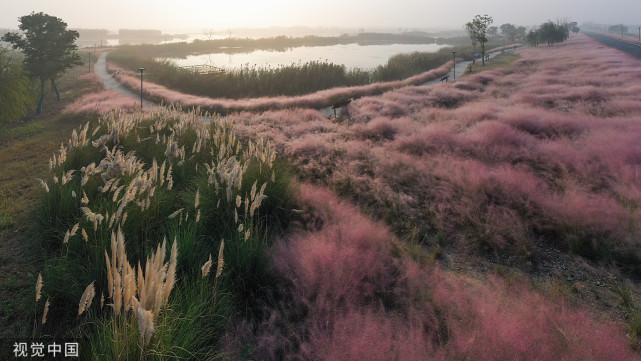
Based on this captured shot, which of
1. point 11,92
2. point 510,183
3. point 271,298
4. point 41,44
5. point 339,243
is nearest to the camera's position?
point 271,298

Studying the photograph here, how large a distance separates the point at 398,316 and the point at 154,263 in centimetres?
246

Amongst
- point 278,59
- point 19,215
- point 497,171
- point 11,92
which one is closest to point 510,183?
point 497,171

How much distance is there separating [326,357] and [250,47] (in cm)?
8659

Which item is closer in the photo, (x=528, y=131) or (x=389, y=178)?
(x=389, y=178)

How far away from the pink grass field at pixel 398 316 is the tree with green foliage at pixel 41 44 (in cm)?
2429

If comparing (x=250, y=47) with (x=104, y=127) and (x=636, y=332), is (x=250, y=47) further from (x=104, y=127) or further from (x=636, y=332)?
(x=636, y=332)

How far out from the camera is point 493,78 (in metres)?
22.8

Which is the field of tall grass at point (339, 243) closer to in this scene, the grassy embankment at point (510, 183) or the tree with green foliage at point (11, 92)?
the grassy embankment at point (510, 183)

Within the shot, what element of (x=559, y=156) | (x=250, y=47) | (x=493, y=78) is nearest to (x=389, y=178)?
(x=559, y=156)

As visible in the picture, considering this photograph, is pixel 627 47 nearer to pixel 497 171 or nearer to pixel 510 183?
pixel 497 171

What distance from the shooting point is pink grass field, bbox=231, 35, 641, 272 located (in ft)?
16.4

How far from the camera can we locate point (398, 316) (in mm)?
3361

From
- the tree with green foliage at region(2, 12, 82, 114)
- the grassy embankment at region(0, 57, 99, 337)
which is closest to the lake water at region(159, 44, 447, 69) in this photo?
the tree with green foliage at region(2, 12, 82, 114)

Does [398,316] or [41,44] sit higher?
[41,44]
